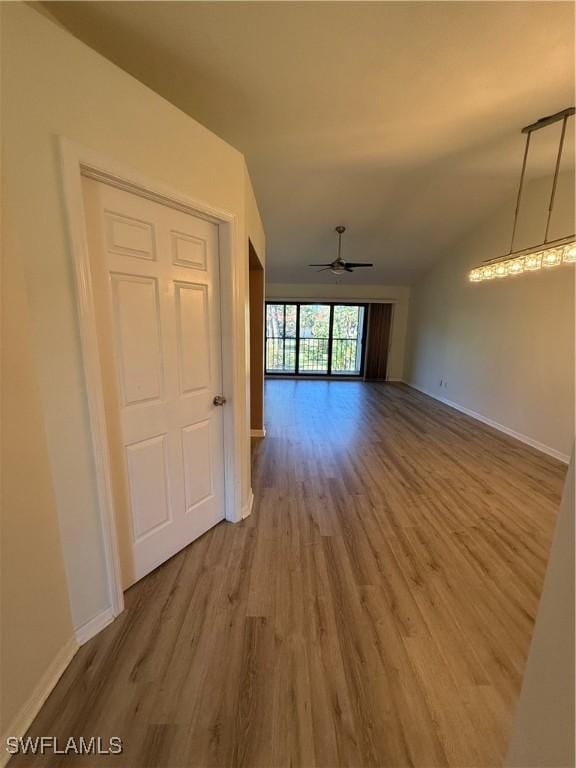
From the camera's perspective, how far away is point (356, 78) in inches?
73.7

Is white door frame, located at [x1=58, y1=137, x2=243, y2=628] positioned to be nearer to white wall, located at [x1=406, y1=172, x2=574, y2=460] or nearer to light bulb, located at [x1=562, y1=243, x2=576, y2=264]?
light bulb, located at [x1=562, y1=243, x2=576, y2=264]

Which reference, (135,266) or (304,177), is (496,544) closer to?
(135,266)

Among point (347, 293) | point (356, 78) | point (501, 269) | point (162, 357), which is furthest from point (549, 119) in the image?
point (347, 293)

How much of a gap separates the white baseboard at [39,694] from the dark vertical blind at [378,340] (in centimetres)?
794

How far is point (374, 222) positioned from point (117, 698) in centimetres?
566

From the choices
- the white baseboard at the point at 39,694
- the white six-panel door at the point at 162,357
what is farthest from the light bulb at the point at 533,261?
the white baseboard at the point at 39,694

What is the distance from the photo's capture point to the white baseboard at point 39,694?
1.02m

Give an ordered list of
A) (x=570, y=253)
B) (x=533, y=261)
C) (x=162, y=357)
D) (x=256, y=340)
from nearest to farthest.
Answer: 1. (x=162, y=357)
2. (x=570, y=253)
3. (x=533, y=261)
4. (x=256, y=340)

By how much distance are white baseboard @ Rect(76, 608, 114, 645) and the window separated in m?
7.54

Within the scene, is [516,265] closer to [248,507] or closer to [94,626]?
[248,507]

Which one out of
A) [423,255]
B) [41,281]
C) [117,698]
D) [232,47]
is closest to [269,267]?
[423,255]

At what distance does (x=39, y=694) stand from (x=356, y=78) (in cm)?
346

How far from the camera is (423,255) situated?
6145 millimetres

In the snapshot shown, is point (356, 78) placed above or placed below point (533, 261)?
above
